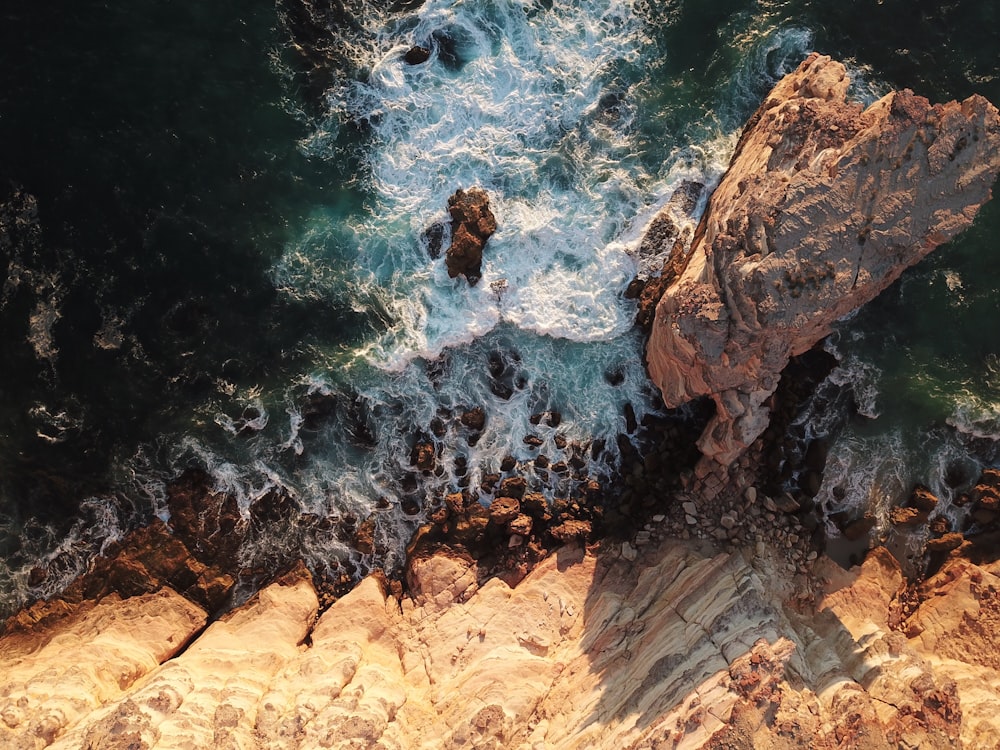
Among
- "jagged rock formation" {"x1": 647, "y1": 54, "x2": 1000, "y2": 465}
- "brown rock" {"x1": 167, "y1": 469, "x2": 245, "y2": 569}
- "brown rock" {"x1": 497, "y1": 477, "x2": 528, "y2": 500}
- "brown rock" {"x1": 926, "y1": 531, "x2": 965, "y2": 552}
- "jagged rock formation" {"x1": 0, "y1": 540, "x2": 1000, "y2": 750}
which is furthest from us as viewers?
"brown rock" {"x1": 497, "y1": 477, "x2": 528, "y2": 500}

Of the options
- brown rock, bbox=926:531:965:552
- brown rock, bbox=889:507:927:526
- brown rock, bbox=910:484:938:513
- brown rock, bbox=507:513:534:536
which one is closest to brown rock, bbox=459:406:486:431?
brown rock, bbox=507:513:534:536

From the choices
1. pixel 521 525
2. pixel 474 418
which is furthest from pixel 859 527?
pixel 474 418

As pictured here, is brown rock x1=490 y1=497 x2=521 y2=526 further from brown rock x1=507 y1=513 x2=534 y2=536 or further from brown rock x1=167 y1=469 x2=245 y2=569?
brown rock x1=167 y1=469 x2=245 y2=569

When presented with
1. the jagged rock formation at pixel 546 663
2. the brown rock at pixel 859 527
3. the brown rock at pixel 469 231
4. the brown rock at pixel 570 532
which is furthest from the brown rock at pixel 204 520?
the brown rock at pixel 859 527

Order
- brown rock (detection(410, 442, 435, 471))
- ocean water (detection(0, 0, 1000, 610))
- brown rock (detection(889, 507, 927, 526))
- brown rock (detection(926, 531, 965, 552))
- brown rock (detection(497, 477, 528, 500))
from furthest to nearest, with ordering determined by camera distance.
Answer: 1. brown rock (detection(410, 442, 435, 471))
2. brown rock (detection(497, 477, 528, 500))
3. ocean water (detection(0, 0, 1000, 610))
4. brown rock (detection(889, 507, 927, 526))
5. brown rock (detection(926, 531, 965, 552))

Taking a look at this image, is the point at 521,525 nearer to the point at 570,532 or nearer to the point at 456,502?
the point at 570,532

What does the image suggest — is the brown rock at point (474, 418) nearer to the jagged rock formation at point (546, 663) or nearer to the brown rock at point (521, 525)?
the brown rock at point (521, 525)
